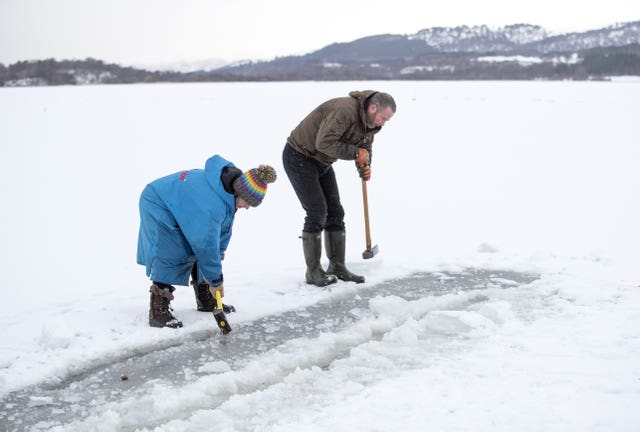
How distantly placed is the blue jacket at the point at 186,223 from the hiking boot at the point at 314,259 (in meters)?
1.00

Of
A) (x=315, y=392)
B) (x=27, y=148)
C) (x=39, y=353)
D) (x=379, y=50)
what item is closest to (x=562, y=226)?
(x=315, y=392)

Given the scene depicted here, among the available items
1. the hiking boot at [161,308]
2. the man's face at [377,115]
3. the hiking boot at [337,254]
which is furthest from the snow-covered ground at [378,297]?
the man's face at [377,115]

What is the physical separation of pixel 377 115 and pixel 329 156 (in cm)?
48

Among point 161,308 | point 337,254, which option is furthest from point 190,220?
point 337,254

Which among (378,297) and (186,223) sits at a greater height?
(186,223)

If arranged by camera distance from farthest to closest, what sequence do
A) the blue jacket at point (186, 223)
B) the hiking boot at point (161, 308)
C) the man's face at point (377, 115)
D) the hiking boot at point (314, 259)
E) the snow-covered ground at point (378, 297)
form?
the hiking boot at point (314, 259)
the man's face at point (377, 115)
the hiking boot at point (161, 308)
the blue jacket at point (186, 223)
the snow-covered ground at point (378, 297)

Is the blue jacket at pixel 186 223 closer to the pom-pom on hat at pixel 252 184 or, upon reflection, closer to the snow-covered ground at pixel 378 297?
the pom-pom on hat at pixel 252 184

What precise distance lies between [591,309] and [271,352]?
2339mm

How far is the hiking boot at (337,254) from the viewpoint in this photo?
5.25m

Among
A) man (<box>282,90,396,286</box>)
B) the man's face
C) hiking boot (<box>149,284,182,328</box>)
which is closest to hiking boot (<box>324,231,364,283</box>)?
man (<box>282,90,396,286</box>)

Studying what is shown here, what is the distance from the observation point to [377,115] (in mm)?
4582

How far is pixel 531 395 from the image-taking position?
3.09 meters

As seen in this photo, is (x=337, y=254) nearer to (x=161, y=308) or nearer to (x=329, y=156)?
(x=329, y=156)

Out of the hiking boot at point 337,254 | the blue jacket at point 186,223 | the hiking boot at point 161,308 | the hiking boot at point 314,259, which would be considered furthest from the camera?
the hiking boot at point 337,254
